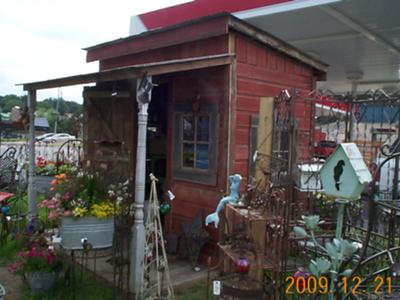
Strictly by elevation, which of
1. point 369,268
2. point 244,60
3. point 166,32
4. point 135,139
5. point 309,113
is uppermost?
point 166,32

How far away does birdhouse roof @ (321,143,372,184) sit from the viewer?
1911 millimetres

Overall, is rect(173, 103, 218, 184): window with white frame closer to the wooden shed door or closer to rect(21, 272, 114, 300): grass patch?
the wooden shed door

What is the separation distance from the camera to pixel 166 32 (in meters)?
5.72

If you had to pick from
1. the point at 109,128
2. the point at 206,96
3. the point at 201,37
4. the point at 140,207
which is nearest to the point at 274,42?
the point at 201,37

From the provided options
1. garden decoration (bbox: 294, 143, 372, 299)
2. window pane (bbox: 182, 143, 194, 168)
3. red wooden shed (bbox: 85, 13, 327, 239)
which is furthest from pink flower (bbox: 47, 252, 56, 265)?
garden decoration (bbox: 294, 143, 372, 299)

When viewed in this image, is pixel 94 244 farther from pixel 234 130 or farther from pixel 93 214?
pixel 234 130

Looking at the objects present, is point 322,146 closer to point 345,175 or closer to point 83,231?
point 83,231

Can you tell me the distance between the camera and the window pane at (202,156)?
5.27m

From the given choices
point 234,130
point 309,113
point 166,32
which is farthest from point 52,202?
point 309,113

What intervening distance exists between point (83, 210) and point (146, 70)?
5.51ft

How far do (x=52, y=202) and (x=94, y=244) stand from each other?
0.68 metres

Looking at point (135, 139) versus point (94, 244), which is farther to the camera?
point (135, 139)

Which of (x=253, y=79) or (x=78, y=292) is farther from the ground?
(x=253, y=79)

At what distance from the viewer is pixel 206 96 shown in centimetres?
525
